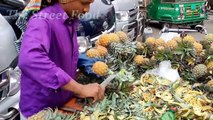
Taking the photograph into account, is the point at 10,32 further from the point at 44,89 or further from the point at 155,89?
the point at 155,89

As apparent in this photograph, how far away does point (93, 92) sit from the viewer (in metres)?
1.62

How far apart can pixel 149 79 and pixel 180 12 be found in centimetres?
837

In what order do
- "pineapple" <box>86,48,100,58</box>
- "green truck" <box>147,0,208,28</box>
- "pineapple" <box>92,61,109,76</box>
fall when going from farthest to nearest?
1. "green truck" <box>147,0,208,28</box>
2. "pineapple" <box>86,48,100,58</box>
3. "pineapple" <box>92,61,109,76</box>

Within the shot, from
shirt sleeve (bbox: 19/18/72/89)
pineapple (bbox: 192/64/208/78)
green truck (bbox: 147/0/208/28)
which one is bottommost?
green truck (bbox: 147/0/208/28)

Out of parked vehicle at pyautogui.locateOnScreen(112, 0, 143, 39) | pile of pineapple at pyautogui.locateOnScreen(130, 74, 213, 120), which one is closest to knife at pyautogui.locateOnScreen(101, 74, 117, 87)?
pile of pineapple at pyautogui.locateOnScreen(130, 74, 213, 120)

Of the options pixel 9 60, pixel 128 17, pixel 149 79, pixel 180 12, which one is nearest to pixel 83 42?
pixel 9 60

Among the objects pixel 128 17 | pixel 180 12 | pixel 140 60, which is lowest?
pixel 180 12

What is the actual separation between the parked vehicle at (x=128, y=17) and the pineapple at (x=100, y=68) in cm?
340

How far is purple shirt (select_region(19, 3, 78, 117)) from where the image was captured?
1.46 m

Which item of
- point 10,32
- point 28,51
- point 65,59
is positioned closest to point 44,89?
point 65,59

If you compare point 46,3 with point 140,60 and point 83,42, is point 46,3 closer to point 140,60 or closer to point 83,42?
point 140,60

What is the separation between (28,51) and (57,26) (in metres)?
0.27

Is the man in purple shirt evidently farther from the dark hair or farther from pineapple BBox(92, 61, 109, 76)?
pineapple BBox(92, 61, 109, 76)

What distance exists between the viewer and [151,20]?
36.9 ft
